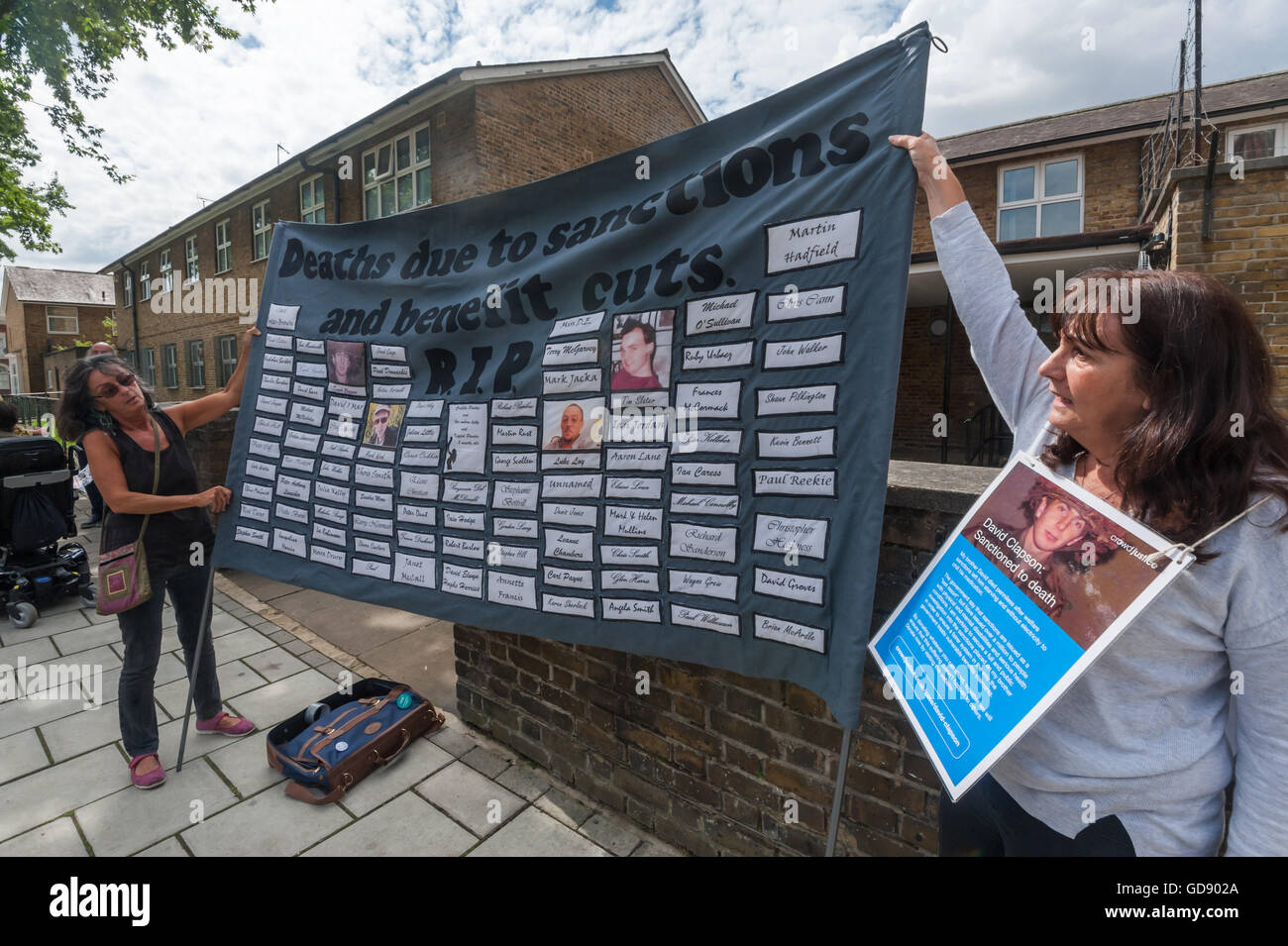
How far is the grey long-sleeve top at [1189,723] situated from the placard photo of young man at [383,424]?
2.52 metres

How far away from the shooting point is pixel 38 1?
34.2ft

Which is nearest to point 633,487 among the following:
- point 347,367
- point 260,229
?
point 347,367

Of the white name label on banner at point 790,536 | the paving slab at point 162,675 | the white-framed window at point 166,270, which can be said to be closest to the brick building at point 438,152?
the white-framed window at point 166,270

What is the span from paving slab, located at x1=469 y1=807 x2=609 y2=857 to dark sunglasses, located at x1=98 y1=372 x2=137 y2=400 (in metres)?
2.59

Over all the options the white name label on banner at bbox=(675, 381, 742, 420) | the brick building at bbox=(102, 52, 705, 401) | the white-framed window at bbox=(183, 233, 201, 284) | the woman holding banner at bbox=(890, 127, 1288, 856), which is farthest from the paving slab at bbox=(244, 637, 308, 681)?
the white-framed window at bbox=(183, 233, 201, 284)

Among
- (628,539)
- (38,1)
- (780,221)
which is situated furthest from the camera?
(38,1)

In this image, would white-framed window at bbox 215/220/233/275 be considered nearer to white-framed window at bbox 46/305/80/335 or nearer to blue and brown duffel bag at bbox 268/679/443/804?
blue and brown duffel bag at bbox 268/679/443/804

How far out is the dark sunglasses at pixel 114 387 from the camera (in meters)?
2.77

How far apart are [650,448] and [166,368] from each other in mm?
30051

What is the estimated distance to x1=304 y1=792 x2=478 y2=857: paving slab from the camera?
245 cm

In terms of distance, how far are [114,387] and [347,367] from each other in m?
1.03
